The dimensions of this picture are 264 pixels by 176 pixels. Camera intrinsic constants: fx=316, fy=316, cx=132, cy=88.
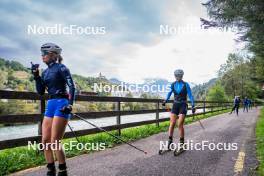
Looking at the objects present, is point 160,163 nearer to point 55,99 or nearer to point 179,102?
point 179,102

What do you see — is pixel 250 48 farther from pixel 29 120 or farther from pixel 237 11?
pixel 29 120

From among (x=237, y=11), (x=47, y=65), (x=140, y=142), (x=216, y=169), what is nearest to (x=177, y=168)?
(x=216, y=169)

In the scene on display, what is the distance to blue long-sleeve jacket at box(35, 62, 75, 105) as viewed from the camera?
4.86 meters

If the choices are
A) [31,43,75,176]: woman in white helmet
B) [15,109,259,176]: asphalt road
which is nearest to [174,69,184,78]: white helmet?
[15,109,259,176]: asphalt road

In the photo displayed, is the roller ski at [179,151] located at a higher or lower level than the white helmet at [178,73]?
lower

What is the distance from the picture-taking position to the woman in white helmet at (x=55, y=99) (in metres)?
4.73

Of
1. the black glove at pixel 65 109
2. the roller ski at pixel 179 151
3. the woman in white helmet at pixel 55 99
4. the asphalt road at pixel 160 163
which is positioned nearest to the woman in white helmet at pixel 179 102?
the roller ski at pixel 179 151

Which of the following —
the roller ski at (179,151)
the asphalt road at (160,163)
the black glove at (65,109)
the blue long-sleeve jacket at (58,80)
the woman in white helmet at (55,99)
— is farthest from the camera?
the roller ski at (179,151)

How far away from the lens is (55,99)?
4.87 metres

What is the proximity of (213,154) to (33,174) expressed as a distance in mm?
4360

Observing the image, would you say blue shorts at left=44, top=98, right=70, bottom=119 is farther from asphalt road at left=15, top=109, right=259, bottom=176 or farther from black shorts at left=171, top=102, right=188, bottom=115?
black shorts at left=171, top=102, right=188, bottom=115

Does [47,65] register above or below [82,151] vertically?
above

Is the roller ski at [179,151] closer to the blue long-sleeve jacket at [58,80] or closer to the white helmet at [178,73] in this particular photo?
the white helmet at [178,73]

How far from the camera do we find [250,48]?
22734 millimetres
